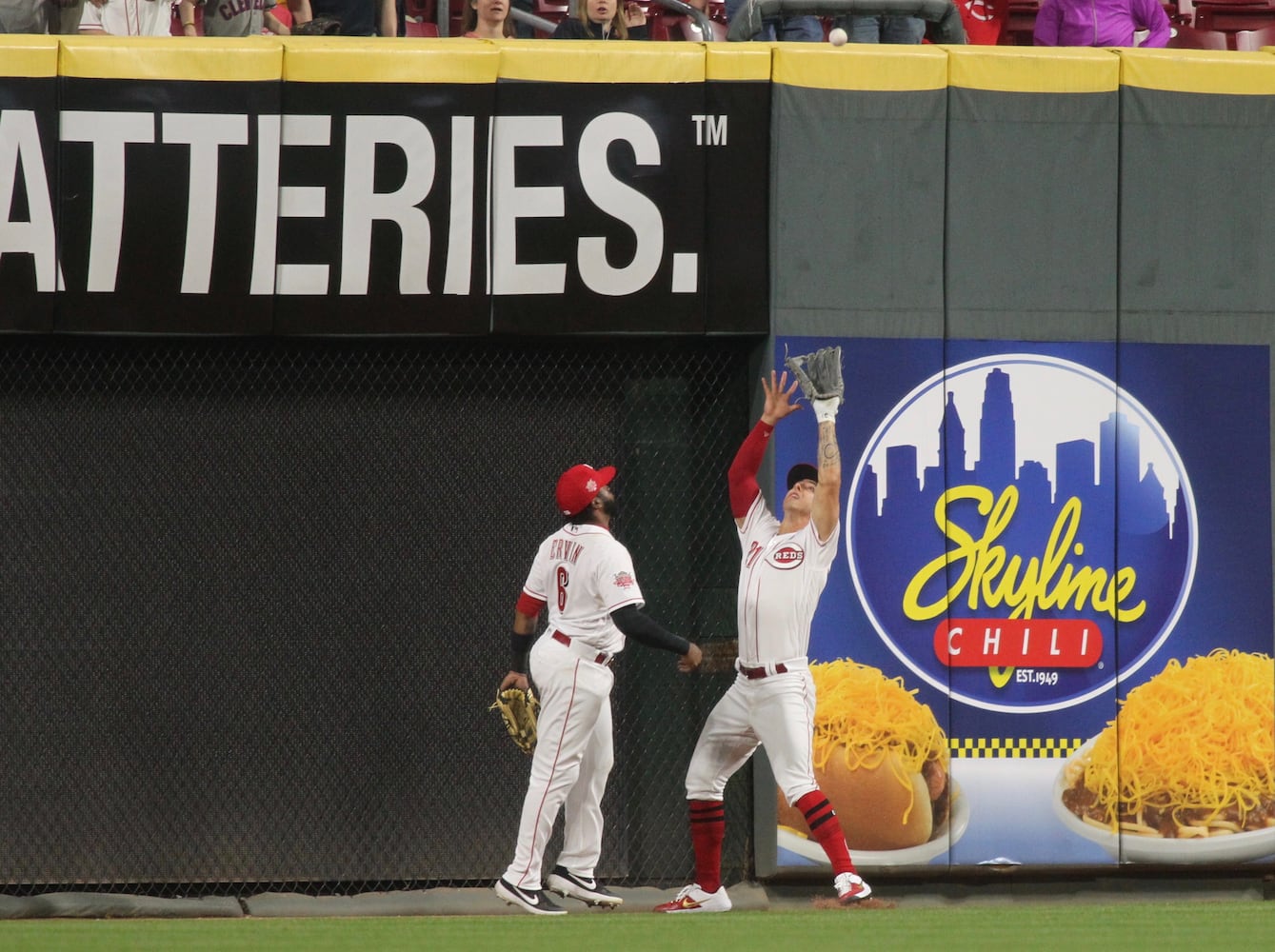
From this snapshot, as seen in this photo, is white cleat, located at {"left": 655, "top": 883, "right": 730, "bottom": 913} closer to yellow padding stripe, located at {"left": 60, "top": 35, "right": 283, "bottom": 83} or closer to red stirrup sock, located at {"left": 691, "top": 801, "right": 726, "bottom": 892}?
red stirrup sock, located at {"left": 691, "top": 801, "right": 726, "bottom": 892}

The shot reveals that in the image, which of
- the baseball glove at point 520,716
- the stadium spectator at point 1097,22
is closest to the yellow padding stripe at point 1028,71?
the stadium spectator at point 1097,22

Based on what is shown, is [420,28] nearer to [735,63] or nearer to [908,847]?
[735,63]

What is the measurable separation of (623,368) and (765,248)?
1.01 m

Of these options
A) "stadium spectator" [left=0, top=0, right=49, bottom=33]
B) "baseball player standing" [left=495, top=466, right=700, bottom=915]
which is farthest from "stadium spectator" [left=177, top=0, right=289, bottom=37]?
"baseball player standing" [left=495, top=466, right=700, bottom=915]

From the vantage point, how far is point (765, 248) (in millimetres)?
9117

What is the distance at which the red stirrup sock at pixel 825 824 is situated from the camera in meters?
8.27

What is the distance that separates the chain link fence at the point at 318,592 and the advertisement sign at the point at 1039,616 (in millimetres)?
736

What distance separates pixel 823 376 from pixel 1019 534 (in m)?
1.46

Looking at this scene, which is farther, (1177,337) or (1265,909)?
(1177,337)

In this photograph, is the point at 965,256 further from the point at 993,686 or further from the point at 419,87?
the point at 419,87

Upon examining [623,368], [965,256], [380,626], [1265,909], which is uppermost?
[965,256]

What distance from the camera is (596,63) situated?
906 centimetres

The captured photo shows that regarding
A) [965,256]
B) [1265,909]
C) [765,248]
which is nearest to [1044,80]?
[965,256]

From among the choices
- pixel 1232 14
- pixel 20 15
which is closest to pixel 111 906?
pixel 20 15
